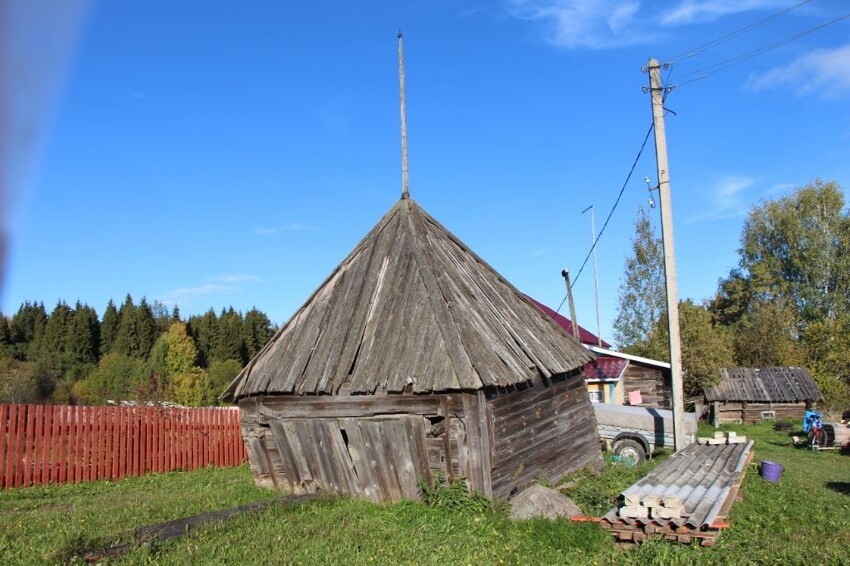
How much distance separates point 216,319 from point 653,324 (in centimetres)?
3667

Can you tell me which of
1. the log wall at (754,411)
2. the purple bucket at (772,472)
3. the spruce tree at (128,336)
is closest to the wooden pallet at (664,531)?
the purple bucket at (772,472)

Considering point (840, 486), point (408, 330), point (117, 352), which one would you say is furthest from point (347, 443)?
point (117, 352)

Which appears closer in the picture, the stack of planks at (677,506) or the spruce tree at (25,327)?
the stack of planks at (677,506)

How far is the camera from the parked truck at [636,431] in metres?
15.9

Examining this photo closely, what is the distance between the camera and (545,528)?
28.1ft

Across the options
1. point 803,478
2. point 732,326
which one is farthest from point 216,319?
point 803,478

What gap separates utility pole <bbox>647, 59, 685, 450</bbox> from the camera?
14390 millimetres

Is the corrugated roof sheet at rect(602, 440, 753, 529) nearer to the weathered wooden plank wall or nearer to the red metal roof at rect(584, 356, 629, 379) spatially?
the weathered wooden plank wall

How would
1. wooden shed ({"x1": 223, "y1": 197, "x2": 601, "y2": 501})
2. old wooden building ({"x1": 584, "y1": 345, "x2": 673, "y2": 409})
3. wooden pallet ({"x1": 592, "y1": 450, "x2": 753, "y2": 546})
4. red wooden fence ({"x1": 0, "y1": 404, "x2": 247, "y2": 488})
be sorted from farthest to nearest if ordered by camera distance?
old wooden building ({"x1": 584, "y1": 345, "x2": 673, "y2": 409}), red wooden fence ({"x1": 0, "y1": 404, "x2": 247, "y2": 488}), wooden shed ({"x1": 223, "y1": 197, "x2": 601, "y2": 501}), wooden pallet ({"x1": 592, "y1": 450, "x2": 753, "y2": 546})

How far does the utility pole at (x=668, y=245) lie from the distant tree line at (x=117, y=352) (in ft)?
84.8

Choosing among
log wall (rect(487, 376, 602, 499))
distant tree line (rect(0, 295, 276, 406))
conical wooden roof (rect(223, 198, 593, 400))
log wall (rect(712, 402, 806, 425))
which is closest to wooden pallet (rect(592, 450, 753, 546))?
log wall (rect(487, 376, 602, 499))

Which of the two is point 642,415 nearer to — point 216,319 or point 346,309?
point 346,309

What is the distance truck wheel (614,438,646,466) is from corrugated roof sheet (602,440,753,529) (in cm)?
171

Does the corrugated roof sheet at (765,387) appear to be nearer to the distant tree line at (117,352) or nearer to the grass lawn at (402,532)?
the grass lawn at (402,532)
